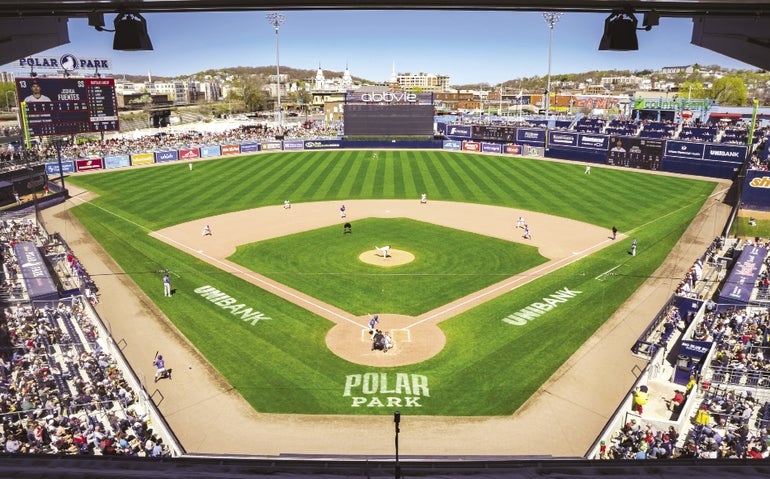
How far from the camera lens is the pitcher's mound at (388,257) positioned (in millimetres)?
27028

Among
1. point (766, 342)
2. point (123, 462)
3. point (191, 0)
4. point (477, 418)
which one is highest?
point (191, 0)

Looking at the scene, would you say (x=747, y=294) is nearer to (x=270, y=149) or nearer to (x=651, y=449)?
(x=651, y=449)

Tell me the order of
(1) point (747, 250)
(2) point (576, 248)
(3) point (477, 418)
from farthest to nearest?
(2) point (576, 248)
(1) point (747, 250)
(3) point (477, 418)

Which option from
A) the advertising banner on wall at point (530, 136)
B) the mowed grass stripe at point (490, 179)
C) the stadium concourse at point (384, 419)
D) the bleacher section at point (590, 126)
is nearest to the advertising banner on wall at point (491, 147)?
the advertising banner on wall at point (530, 136)

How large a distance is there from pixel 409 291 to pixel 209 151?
161 feet

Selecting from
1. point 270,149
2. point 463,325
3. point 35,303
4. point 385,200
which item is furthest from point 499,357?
point 270,149

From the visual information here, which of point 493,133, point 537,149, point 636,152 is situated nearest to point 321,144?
point 493,133

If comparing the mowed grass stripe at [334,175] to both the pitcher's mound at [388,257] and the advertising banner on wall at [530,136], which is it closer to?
the pitcher's mound at [388,257]

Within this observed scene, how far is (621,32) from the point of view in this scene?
18.2ft

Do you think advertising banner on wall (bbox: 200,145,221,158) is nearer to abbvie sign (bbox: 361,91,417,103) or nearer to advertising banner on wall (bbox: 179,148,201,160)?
→ advertising banner on wall (bbox: 179,148,201,160)

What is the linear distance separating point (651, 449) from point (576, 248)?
59.8ft

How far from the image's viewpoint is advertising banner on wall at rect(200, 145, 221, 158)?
64.6m

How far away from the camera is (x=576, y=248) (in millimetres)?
30062

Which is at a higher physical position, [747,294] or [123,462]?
[123,462]
